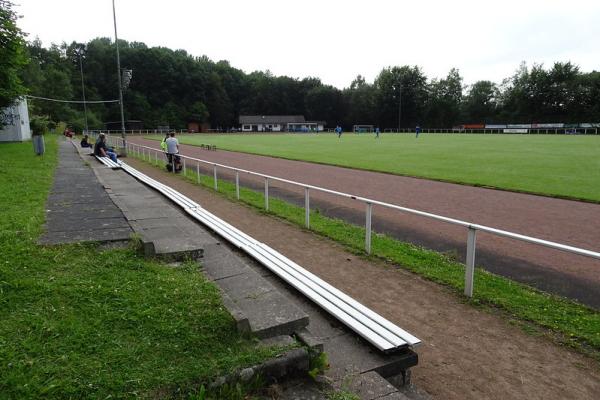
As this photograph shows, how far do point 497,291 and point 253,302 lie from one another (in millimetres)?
3222

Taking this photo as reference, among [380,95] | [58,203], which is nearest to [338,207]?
[58,203]

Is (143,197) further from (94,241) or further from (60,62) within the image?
(60,62)

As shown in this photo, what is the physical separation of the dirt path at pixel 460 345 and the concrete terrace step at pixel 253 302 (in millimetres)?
1172

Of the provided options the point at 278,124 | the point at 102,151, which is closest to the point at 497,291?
the point at 102,151

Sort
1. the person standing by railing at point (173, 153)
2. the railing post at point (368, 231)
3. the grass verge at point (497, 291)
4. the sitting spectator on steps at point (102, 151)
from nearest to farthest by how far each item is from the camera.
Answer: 1. the grass verge at point (497, 291)
2. the railing post at point (368, 231)
3. the person standing by railing at point (173, 153)
4. the sitting spectator on steps at point (102, 151)

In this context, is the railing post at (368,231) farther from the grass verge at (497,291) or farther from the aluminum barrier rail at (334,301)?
the aluminum barrier rail at (334,301)

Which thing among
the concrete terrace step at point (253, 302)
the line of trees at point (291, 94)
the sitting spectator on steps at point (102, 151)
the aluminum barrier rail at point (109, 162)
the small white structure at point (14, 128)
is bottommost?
the concrete terrace step at point (253, 302)

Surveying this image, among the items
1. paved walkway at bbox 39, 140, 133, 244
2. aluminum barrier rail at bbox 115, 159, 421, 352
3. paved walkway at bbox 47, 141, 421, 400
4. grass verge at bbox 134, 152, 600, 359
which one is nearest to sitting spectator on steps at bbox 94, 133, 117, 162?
paved walkway at bbox 39, 140, 133, 244

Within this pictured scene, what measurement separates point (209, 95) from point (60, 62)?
32.7 metres

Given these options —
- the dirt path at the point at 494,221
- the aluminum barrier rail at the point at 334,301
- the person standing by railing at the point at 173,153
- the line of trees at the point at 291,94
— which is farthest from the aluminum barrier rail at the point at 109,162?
the line of trees at the point at 291,94

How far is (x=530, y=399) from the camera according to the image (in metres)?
3.23

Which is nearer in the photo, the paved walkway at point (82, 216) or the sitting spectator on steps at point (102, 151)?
the paved walkway at point (82, 216)

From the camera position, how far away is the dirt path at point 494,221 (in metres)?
6.14

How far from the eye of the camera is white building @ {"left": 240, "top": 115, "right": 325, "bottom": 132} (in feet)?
337
